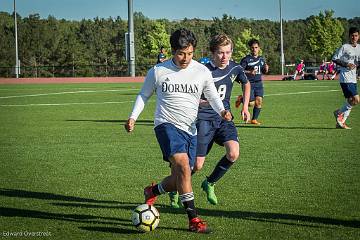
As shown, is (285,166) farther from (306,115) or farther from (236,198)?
(306,115)

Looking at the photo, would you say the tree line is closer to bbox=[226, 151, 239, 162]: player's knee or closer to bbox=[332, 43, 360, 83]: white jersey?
bbox=[332, 43, 360, 83]: white jersey

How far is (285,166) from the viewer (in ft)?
34.1

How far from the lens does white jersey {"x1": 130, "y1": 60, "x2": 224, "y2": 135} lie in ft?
21.8

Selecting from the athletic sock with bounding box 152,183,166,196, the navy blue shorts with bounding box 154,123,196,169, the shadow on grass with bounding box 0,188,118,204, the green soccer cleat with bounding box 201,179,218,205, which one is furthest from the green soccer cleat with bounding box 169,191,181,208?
the navy blue shorts with bounding box 154,123,196,169

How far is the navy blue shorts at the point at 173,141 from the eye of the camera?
6.43 m

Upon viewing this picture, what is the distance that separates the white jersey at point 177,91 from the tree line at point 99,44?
69.8 metres

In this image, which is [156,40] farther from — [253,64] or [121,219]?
[121,219]

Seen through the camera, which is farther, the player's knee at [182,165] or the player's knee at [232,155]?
the player's knee at [232,155]

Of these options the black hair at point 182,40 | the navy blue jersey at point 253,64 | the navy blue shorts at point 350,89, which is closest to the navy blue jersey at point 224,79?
the black hair at point 182,40

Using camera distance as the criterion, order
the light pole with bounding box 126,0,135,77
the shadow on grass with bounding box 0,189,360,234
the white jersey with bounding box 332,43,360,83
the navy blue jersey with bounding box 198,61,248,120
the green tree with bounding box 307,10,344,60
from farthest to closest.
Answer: the green tree with bounding box 307,10,344,60 → the light pole with bounding box 126,0,135,77 → the white jersey with bounding box 332,43,360,83 → the navy blue jersey with bounding box 198,61,248,120 → the shadow on grass with bounding box 0,189,360,234

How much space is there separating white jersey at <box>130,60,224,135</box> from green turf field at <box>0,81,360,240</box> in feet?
3.43

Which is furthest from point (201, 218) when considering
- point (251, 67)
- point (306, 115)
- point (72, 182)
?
point (306, 115)

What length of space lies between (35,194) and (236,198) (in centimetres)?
250

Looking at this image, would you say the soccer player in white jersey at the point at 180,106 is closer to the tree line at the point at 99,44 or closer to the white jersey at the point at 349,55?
the white jersey at the point at 349,55
